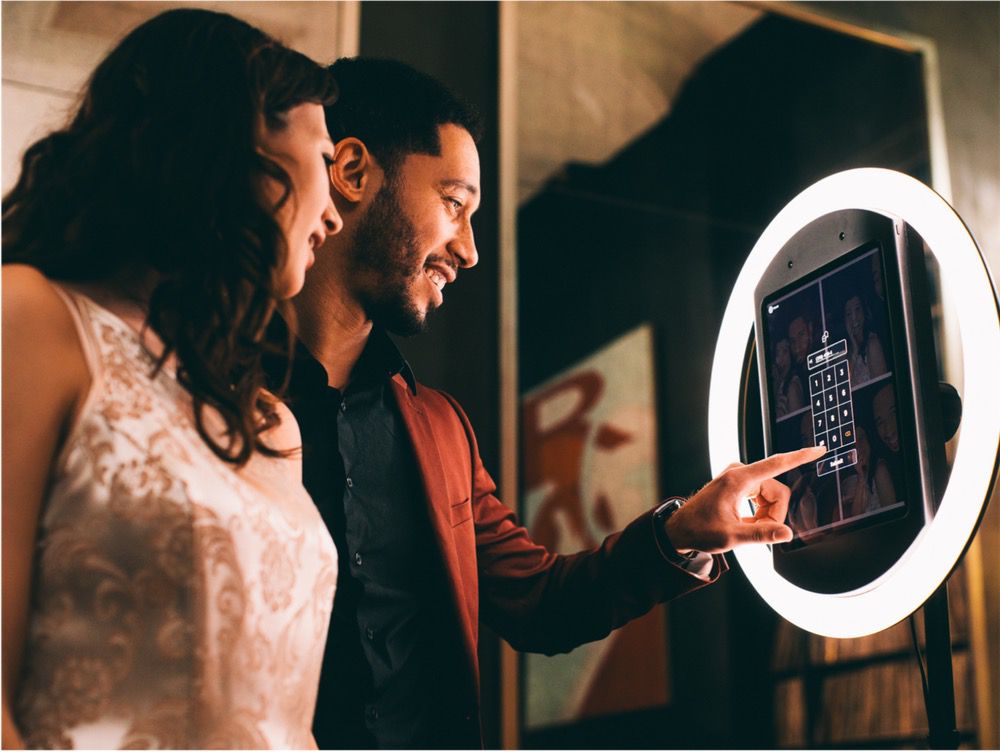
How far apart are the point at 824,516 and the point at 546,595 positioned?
0.40 meters

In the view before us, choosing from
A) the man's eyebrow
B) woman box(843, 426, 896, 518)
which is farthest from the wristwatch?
the man's eyebrow

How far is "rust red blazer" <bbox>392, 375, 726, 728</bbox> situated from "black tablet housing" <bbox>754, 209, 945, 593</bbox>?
179mm

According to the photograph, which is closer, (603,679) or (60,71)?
(60,71)

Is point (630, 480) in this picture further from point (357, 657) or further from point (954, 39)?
point (954, 39)

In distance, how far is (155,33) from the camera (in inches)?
35.7

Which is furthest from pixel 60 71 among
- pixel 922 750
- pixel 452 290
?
pixel 922 750

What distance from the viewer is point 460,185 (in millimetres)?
1432

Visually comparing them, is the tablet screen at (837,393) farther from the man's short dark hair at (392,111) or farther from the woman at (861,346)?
the man's short dark hair at (392,111)

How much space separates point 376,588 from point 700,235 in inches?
54.0

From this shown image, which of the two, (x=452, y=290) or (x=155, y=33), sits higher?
(x=452, y=290)

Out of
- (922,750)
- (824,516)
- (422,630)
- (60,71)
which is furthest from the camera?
(922,750)

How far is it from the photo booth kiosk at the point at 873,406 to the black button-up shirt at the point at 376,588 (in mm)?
385

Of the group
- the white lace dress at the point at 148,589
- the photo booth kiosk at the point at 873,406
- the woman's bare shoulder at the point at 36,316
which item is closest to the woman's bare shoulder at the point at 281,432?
the white lace dress at the point at 148,589

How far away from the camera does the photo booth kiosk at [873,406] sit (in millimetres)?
963
